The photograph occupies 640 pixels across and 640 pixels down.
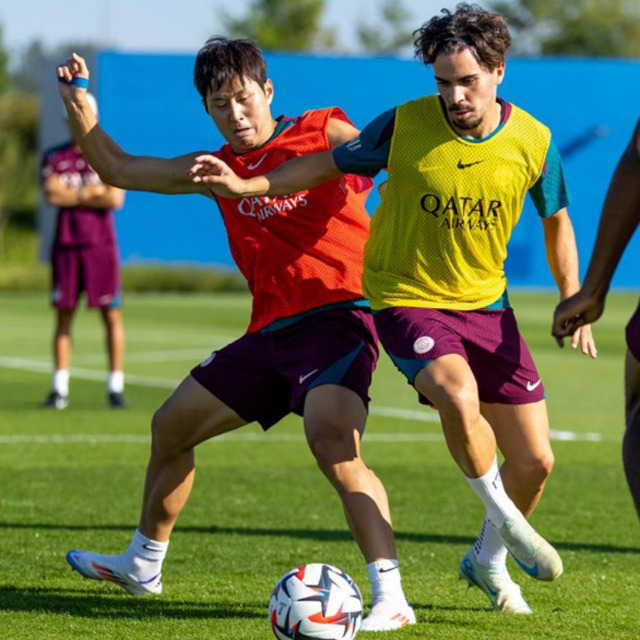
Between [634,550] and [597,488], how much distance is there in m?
2.01

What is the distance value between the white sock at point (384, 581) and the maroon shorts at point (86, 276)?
7.90 m

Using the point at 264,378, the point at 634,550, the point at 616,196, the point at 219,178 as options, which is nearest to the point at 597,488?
the point at 634,550

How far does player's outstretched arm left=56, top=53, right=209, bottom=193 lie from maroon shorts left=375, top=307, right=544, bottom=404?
972 millimetres

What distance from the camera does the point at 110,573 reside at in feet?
20.7

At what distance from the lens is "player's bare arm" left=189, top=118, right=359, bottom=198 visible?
538 cm

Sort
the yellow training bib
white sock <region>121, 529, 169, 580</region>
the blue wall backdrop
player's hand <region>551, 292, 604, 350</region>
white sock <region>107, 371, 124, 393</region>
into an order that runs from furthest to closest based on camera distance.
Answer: the blue wall backdrop < white sock <region>107, 371, 124, 393</region> < white sock <region>121, 529, 169, 580</region> < the yellow training bib < player's hand <region>551, 292, 604, 350</region>

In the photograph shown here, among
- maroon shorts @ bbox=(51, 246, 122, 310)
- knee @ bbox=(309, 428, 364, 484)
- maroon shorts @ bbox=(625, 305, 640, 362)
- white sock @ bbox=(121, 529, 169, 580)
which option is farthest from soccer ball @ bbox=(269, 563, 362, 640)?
maroon shorts @ bbox=(51, 246, 122, 310)

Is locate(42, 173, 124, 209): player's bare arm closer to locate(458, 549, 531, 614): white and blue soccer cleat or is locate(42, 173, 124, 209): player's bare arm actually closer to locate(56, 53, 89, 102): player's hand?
locate(56, 53, 89, 102): player's hand

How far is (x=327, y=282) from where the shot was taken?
19.5ft

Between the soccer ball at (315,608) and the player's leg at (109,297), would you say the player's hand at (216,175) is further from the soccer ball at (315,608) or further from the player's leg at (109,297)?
the player's leg at (109,297)

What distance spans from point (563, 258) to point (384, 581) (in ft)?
4.72

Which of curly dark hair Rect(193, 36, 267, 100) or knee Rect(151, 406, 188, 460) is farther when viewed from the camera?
knee Rect(151, 406, 188, 460)

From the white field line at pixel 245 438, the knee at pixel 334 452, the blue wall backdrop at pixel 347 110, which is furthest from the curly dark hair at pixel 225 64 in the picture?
the blue wall backdrop at pixel 347 110

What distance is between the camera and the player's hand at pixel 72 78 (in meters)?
5.86
